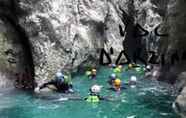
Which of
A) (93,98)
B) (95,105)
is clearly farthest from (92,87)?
(95,105)

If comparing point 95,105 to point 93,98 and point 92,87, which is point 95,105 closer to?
point 93,98

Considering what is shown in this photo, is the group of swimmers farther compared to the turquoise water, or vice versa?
the group of swimmers

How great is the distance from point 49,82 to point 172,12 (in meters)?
8.54

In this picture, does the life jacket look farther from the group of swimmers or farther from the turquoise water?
the turquoise water

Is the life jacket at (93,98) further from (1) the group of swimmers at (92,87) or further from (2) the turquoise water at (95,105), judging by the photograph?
(2) the turquoise water at (95,105)

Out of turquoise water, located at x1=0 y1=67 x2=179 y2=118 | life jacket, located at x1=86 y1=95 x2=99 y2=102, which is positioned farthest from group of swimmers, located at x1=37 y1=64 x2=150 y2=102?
turquoise water, located at x1=0 y1=67 x2=179 y2=118

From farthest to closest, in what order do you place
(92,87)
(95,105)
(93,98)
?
(92,87) → (93,98) → (95,105)

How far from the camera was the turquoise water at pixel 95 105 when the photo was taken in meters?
19.1

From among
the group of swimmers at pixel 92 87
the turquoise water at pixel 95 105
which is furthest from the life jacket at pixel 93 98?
the turquoise water at pixel 95 105

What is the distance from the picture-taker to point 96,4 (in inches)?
1236

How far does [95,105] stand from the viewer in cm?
2077

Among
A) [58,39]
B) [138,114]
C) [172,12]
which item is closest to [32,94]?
[58,39]

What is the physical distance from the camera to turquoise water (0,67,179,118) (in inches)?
752

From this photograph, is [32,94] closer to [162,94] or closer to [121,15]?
[162,94]
